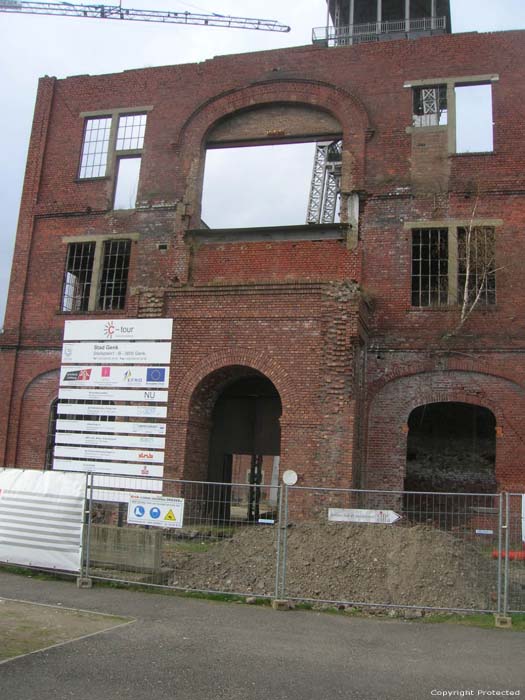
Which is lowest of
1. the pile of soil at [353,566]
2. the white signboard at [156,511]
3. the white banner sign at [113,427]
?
the pile of soil at [353,566]

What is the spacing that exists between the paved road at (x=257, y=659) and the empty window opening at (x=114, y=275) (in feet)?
38.9

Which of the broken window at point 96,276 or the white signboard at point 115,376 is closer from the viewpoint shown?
the white signboard at point 115,376

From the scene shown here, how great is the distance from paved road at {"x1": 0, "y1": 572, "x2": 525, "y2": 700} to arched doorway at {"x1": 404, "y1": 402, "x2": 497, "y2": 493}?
30.8 feet

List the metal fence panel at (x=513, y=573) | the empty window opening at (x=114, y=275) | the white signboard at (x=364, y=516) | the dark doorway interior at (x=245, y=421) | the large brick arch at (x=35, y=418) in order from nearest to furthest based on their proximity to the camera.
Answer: the metal fence panel at (x=513, y=573) → the white signboard at (x=364, y=516) → the dark doorway interior at (x=245, y=421) → the large brick arch at (x=35, y=418) → the empty window opening at (x=114, y=275)

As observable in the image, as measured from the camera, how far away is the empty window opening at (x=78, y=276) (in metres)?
20.2

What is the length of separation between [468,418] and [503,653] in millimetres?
11160

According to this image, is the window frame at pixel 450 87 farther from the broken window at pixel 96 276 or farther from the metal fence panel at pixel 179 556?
the metal fence panel at pixel 179 556

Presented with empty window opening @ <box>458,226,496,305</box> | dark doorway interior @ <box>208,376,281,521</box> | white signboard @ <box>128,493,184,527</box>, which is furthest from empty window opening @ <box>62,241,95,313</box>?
white signboard @ <box>128,493,184,527</box>

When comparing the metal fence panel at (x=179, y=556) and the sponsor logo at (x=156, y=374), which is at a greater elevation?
the sponsor logo at (x=156, y=374)

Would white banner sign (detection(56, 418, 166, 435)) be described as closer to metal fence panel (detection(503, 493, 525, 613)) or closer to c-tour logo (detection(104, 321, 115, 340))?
c-tour logo (detection(104, 321, 115, 340))

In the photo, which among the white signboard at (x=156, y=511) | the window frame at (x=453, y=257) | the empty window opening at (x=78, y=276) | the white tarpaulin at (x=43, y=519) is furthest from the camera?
the empty window opening at (x=78, y=276)

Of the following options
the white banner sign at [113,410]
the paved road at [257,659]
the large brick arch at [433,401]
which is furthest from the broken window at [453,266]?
the paved road at [257,659]

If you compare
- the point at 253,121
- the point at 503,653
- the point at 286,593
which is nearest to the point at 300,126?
the point at 253,121

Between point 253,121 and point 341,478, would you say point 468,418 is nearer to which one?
point 341,478
